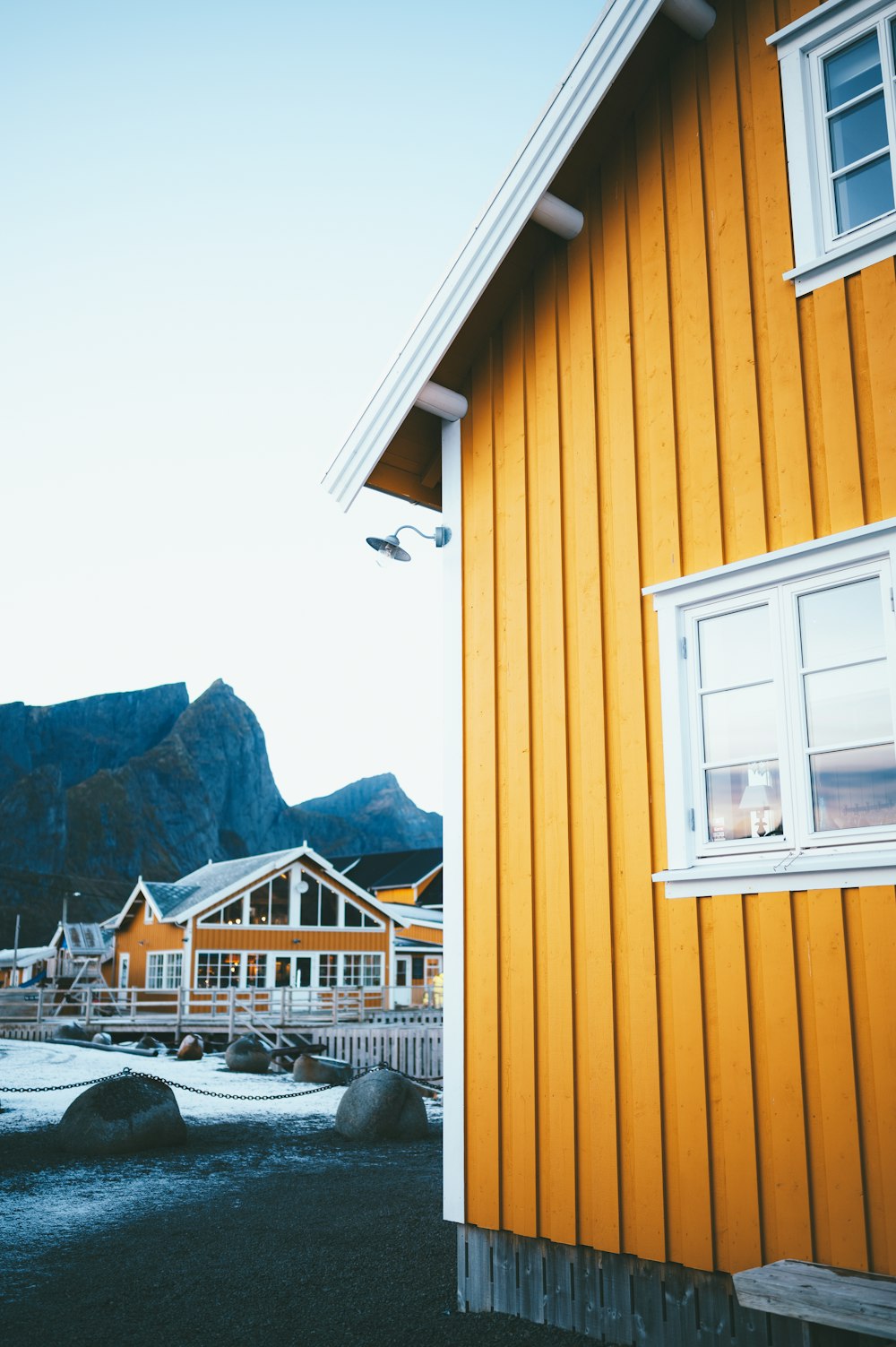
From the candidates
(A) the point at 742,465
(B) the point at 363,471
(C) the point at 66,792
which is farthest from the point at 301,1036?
(C) the point at 66,792

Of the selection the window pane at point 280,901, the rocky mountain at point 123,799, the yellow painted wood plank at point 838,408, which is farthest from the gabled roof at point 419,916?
the rocky mountain at point 123,799

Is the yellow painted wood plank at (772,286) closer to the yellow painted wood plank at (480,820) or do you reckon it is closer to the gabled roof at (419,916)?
the yellow painted wood plank at (480,820)

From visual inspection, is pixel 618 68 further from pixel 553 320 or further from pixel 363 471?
pixel 363 471

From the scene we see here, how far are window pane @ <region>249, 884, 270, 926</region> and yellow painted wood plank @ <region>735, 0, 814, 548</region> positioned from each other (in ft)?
119

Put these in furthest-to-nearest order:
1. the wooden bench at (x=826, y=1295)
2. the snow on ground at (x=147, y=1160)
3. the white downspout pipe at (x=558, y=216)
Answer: the snow on ground at (x=147, y=1160), the white downspout pipe at (x=558, y=216), the wooden bench at (x=826, y=1295)

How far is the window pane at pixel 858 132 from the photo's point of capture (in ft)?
17.4

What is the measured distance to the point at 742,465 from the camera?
5301 mm

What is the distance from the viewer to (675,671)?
17.6 feet

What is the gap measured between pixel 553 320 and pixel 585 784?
2871mm

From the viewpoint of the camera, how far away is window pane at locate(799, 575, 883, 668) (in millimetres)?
4777

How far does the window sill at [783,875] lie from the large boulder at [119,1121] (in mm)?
9453

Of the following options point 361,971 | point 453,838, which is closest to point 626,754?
point 453,838

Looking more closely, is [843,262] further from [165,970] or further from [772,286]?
[165,970]

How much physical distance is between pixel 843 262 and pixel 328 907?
1478 inches
